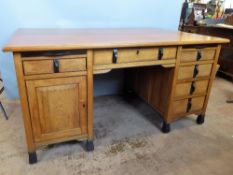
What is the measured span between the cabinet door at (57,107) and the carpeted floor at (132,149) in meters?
0.20

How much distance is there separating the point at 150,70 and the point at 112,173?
0.98 meters

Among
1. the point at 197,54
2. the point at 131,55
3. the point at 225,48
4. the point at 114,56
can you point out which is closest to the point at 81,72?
the point at 114,56

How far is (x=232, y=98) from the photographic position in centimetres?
250

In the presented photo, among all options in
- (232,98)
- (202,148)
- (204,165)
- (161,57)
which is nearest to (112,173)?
(204,165)

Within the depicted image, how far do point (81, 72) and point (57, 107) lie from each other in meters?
0.28

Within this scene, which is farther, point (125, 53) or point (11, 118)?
point (11, 118)

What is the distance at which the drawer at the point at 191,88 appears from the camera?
64.9 inches

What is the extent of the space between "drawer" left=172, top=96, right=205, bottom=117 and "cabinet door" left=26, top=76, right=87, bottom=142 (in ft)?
2.56

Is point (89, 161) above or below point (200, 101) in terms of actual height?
below

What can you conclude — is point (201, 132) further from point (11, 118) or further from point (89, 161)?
point (11, 118)

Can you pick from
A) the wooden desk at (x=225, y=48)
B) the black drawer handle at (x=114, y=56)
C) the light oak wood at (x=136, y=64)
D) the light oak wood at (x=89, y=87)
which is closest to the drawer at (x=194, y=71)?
the light oak wood at (x=136, y=64)

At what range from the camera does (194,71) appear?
1632 mm

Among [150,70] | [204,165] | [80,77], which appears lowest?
[204,165]

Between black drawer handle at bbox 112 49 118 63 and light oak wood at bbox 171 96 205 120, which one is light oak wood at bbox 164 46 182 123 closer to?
light oak wood at bbox 171 96 205 120
